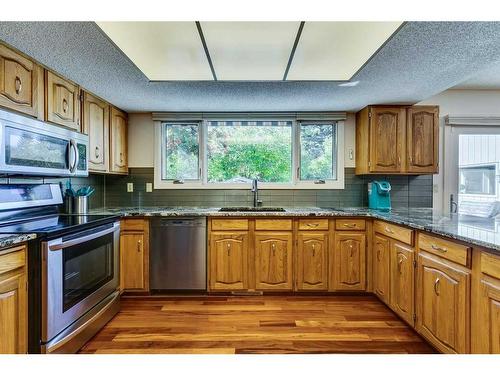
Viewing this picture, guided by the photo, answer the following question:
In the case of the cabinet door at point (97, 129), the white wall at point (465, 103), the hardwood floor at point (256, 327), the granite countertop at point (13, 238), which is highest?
the white wall at point (465, 103)

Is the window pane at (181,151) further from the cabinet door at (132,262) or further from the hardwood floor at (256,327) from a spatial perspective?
the hardwood floor at (256,327)

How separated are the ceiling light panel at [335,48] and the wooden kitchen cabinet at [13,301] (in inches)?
85.7

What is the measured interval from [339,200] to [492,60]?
6.60ft

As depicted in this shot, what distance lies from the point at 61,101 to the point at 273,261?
2349 mm

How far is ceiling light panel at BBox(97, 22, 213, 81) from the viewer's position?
2053 mm

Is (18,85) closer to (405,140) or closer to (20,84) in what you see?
(20,84)

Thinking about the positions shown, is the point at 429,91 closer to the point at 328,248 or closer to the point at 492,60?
the point at 492,60

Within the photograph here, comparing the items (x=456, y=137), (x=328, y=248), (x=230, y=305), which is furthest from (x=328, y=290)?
(x=456, y=137)

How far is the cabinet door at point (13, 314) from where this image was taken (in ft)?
4.65

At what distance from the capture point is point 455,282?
168cm

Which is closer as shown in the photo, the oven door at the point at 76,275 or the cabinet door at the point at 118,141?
the oven door at the point at 76,275

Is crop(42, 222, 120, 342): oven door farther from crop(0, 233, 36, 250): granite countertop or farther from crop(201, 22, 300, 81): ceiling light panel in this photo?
crop(201, 22, 300, 81): ceiling light panel

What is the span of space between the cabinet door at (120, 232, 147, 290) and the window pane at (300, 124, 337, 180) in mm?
2053

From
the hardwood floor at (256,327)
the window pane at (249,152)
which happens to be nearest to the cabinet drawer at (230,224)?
the hardwood floor at (256,327)
